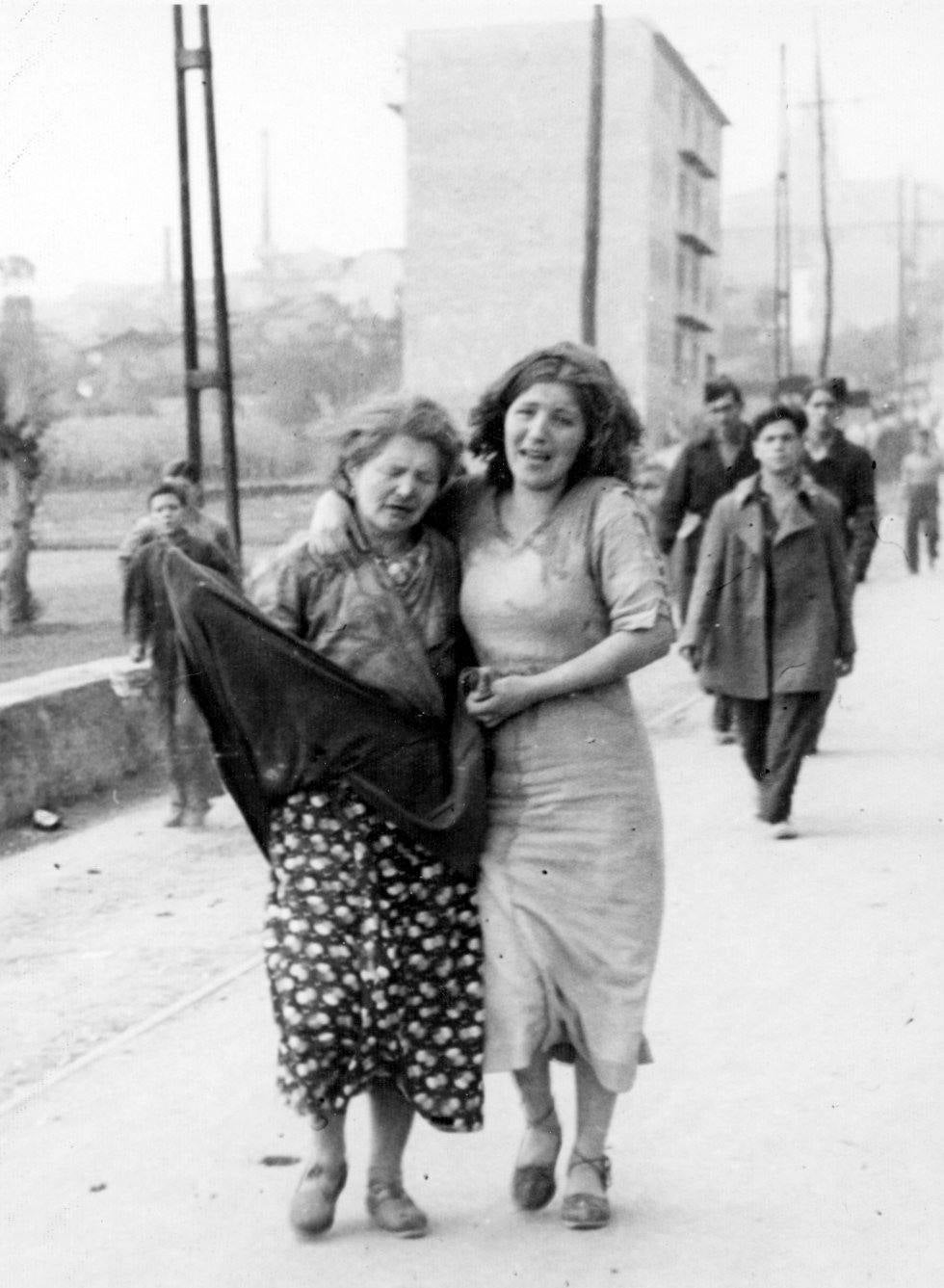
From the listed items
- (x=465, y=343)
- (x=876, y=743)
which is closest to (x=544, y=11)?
(x=876, y=743)

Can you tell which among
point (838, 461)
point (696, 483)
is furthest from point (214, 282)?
point (838, 461)

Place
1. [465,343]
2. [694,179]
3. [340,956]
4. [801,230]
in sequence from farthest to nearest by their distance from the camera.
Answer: [801,230] < [694,179] < [465,343] < [340,956]

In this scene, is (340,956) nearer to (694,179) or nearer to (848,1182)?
(848,1182)

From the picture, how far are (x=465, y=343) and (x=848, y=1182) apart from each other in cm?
4505


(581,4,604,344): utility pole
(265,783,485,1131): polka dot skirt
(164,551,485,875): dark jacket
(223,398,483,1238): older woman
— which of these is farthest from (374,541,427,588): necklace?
(581,4,604,344): utility pole

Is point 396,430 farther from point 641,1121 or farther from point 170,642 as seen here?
point 170,642

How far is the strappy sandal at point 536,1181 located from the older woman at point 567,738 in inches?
3.0

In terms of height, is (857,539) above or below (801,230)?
below

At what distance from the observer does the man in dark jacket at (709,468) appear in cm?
1157

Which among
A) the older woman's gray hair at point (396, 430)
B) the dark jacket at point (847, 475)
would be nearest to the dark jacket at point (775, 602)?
the dark jacket at point (847, 475)

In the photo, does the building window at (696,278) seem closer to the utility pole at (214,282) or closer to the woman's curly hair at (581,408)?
the utility pole at (214,282)

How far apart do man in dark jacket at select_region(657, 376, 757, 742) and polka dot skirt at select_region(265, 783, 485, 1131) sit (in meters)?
7.50

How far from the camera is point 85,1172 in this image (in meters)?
4.51

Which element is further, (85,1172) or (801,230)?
(801,230)
